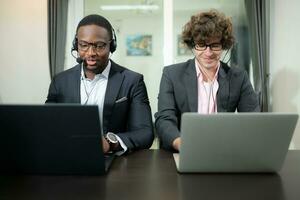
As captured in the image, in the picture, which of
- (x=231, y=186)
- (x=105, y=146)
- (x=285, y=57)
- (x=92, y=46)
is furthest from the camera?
(x=285, y=57)

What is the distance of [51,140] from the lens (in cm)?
96

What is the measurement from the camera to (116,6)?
11.4 feet

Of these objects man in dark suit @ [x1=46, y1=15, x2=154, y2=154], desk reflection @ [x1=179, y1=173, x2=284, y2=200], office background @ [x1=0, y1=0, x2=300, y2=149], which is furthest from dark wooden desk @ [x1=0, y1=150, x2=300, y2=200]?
office background @ [x1=0, y1=0, x2=300, y2=149]

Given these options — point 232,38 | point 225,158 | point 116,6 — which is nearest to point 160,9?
point 116,6

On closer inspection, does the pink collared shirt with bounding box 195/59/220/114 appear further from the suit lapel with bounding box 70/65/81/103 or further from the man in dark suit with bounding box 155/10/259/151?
the suit lapel with bounding box 70/65/81/103

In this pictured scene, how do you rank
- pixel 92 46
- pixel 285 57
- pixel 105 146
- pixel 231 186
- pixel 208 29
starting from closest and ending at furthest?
pixel 231 186 → pixel 105 146 → pixel 92 46 → pixel 208 29 → pixel 285 57

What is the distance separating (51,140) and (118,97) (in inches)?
27.9

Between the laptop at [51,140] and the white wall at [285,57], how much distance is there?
7.08 ft

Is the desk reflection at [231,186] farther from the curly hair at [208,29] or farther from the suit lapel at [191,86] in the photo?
the curly hair at [208,29]

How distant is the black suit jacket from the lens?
1.63 metres

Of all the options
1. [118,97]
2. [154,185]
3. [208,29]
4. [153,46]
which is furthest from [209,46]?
[153,46]

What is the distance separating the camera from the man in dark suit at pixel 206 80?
67.0 inches

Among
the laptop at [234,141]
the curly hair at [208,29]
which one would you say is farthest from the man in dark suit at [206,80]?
the laptop at [234,141]

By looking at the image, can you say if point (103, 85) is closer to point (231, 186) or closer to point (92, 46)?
point (92, 46)
